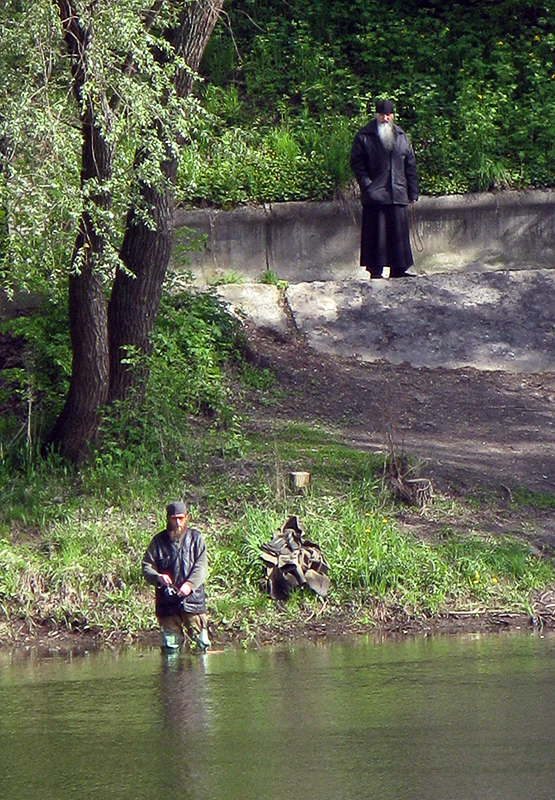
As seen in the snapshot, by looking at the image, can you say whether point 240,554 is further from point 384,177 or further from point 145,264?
point 384,177

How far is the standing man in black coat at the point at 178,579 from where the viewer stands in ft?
33.0

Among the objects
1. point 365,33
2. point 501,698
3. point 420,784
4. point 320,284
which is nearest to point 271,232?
point 320,284

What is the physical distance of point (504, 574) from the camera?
11.2 m

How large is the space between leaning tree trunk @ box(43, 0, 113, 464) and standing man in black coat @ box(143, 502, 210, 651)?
2.60m

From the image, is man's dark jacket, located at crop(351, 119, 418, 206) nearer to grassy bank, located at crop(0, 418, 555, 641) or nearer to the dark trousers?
the dark trousers

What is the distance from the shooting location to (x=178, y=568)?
10.2 meters

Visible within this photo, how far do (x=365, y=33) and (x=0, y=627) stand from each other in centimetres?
1281

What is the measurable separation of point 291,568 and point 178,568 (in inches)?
45.2

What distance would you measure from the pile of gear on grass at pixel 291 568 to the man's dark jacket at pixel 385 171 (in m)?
6.23

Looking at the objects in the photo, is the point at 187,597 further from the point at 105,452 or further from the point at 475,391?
the point at 475,391

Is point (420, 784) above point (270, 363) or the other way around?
the other way around

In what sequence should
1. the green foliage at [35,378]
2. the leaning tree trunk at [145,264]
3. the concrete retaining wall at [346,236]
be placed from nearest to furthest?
the leaning tree trunk at [145,264]
the green foliage at [35,378]
the concrete retaining wall at [346,236]

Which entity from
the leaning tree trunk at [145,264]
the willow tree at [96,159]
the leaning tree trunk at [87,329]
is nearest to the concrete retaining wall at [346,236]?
the leaning tree trunk at [145,264]

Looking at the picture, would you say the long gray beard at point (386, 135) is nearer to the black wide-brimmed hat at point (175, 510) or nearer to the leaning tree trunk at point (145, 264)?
the leaning tree trunk at point (145, 264)
